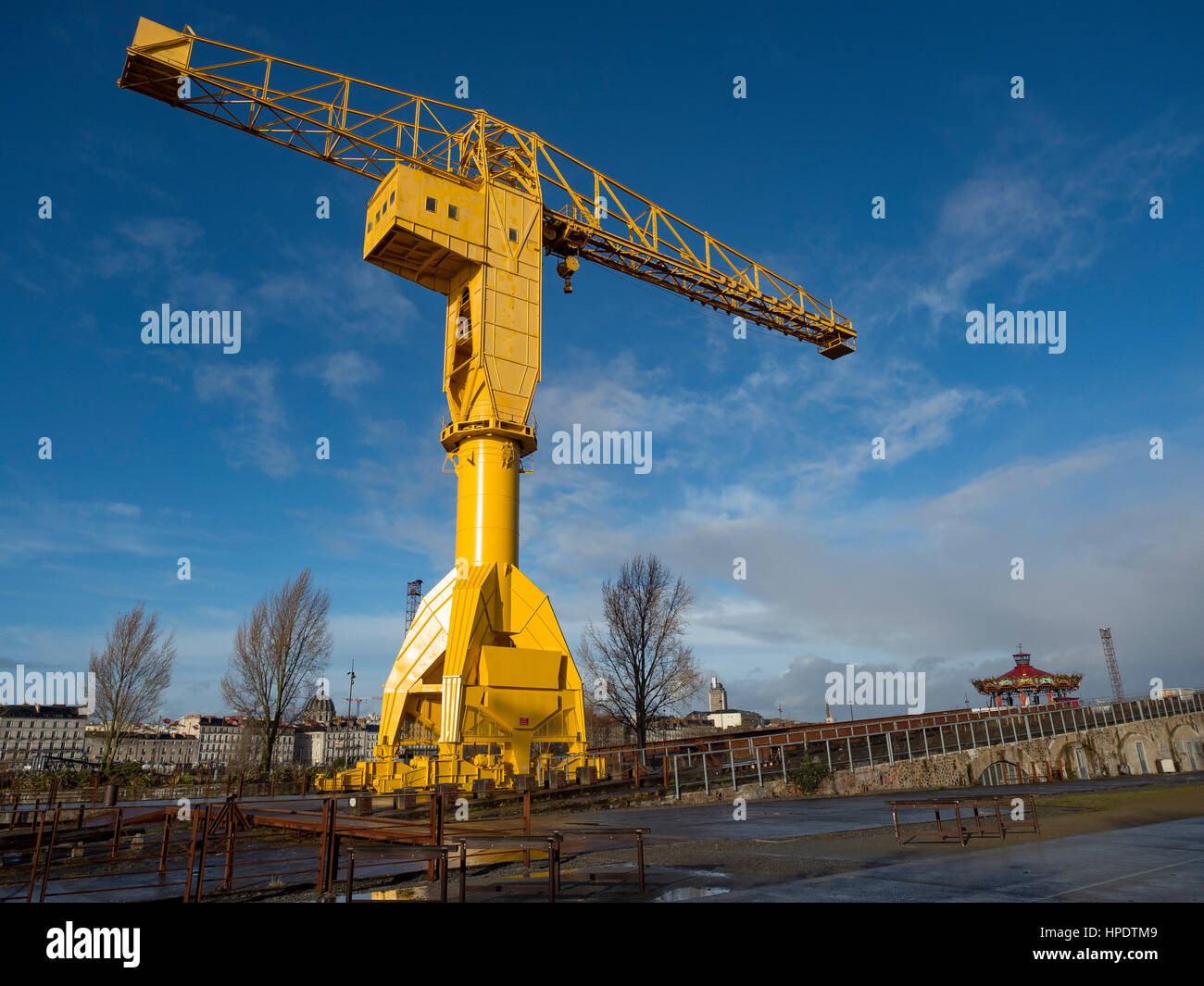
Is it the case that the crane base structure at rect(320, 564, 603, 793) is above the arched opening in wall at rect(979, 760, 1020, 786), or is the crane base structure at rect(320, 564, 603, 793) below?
above

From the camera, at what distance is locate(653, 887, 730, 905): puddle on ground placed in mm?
7529

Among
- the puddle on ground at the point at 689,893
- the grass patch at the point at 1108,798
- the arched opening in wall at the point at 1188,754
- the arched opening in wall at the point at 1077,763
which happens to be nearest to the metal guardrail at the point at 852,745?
the arched opening in wall at the point at 1077,763

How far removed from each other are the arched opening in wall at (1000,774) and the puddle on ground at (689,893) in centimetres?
2456

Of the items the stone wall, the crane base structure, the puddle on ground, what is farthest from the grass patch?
the crane base structure

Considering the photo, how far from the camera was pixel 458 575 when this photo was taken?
1004 inches

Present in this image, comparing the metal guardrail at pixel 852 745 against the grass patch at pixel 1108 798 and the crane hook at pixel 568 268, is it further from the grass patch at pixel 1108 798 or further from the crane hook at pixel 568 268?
the crane hook at pixel 568 268

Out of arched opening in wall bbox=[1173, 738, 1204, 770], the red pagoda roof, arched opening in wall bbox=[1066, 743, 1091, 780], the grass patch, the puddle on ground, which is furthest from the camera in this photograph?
the red pagoda roof

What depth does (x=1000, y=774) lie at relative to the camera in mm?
29984

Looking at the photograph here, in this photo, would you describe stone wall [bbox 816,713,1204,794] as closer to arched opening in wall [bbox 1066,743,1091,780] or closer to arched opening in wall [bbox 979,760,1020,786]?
arched opening in wall [bbox 1066,743,1091,780]

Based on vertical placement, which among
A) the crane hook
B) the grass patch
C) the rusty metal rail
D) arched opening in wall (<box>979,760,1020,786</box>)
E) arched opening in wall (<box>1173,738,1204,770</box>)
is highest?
the crane hook

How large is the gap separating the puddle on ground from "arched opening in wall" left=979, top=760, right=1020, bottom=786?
24564mm
